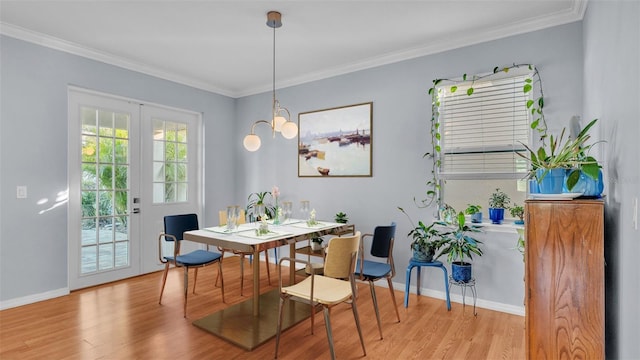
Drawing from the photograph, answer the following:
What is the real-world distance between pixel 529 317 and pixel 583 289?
286 millimetres

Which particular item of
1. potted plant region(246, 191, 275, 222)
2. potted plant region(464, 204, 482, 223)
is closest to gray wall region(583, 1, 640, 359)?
potted plant region(464, 204, 482, 223)

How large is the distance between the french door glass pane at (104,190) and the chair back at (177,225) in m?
1.01

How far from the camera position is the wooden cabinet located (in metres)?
1.59

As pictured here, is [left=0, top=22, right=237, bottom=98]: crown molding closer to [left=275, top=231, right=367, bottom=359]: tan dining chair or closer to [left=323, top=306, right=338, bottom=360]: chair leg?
[left=275, top=231, right=367, bottom=359]: tan dining chair

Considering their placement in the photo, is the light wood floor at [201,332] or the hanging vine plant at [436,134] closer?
the light wood floor at [201,332]

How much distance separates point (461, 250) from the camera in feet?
10.4

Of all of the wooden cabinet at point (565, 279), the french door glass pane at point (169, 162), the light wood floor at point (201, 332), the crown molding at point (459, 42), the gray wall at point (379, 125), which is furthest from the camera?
the french door glass pane at point (169, 162)

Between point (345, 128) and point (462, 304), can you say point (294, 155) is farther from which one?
point (462, 304)

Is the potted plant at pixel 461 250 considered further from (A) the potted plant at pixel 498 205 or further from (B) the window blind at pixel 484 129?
(B) the window blind at pixel 484 129

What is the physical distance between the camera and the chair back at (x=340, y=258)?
225 cm

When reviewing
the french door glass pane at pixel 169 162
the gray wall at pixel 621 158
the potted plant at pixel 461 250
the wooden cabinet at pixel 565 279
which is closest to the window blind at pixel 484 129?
the potted plant at pixel 461 250

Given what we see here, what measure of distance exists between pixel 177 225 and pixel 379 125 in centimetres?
253

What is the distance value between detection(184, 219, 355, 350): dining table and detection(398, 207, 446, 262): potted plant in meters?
0.80

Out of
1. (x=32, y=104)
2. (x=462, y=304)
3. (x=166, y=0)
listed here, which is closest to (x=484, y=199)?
(x=462, y=304)
